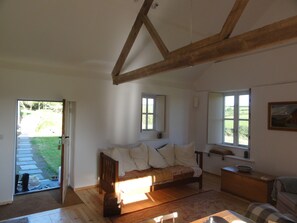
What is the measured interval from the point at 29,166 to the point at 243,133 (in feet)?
18.5


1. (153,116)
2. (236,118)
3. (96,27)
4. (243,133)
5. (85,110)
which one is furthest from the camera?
(153,116)

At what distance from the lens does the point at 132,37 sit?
12.4 ft

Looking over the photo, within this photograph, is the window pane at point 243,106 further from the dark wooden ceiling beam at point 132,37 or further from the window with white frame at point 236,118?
the dark wooden ceiling beam at point 132,37

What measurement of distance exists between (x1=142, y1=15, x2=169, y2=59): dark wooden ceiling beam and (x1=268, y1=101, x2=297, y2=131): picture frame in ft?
8.65

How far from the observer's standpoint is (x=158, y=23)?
3.86 metres

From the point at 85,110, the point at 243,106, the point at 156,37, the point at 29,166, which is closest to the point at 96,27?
the point at 156,37

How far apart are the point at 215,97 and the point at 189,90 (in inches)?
30.1

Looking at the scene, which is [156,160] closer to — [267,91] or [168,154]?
[168,154]

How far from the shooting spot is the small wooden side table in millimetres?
3617

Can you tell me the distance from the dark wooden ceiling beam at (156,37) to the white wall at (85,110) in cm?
164

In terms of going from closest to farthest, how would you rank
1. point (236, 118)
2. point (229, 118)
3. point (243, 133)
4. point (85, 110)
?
point (85, 110)
point (243, 133)
point (236, 118)
point (229, 118)

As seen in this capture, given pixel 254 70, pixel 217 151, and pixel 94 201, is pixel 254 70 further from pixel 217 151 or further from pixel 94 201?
pixel 94 201

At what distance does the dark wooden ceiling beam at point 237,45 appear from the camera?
1.73 meters

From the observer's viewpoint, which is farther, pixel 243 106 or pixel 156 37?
pixel 243 106
